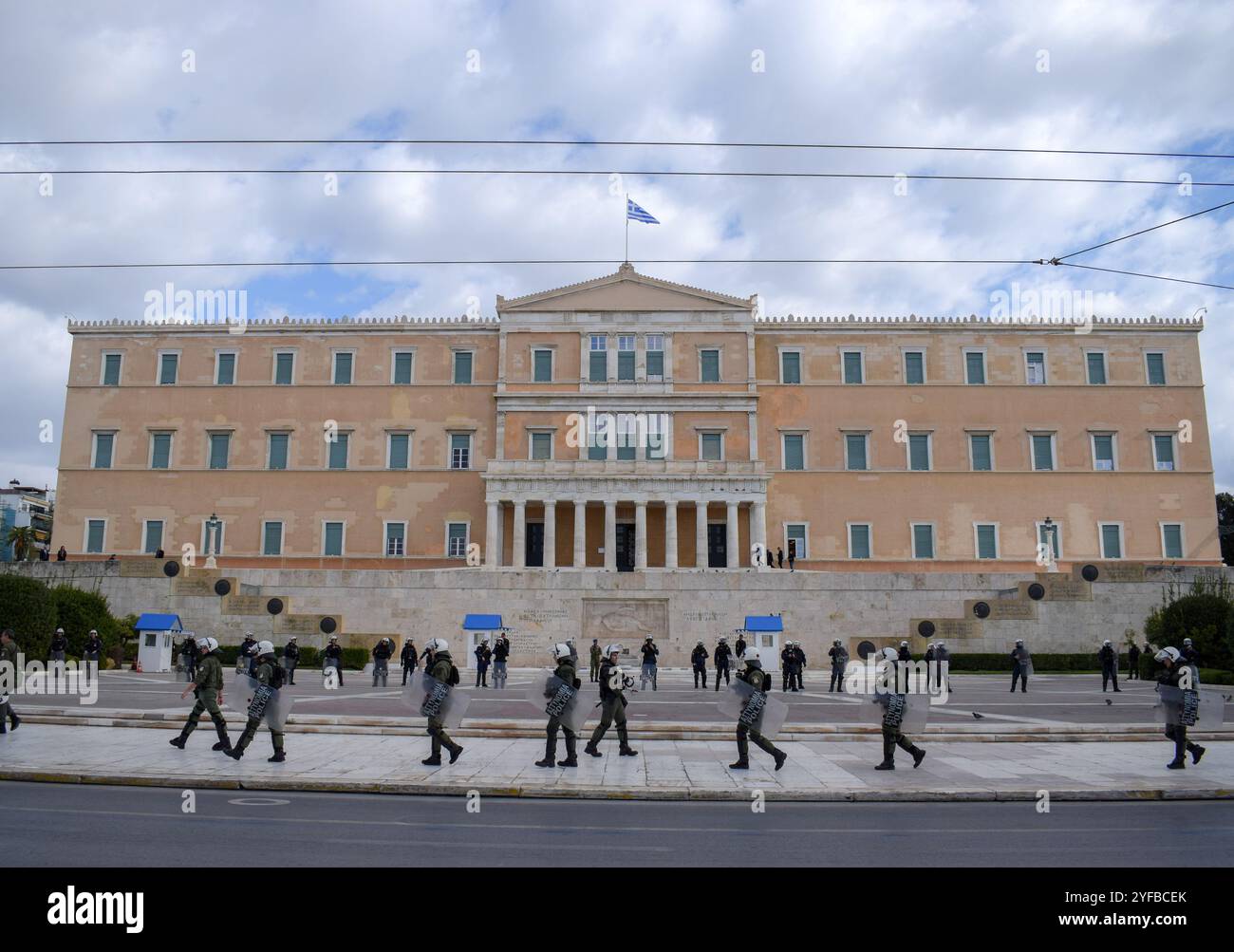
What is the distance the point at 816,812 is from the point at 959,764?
14.5 feet

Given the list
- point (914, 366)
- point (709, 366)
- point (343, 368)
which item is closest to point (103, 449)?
point (343, 368)

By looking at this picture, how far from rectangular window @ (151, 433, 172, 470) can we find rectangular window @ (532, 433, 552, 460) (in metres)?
19.9

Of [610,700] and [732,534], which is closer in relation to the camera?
[610,700]

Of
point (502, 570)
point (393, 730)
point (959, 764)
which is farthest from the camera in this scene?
point (502, 570)

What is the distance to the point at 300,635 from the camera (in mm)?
35031

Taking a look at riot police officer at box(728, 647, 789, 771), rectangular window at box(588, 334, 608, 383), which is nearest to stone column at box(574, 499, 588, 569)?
rectangular window at box(588, 334, 608, 383)

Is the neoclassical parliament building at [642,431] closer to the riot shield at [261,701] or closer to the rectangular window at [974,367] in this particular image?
the rectangular window at [974,367]

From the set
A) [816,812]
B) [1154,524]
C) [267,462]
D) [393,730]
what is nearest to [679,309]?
[267,462]

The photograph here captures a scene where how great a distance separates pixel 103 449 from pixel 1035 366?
5111 centimetres

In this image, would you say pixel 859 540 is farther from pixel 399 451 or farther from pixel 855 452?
pixel 399 451

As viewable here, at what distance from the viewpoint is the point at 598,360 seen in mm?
49531

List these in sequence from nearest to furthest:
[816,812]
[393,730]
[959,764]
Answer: [816,812] → [959,764] → [393,730]
